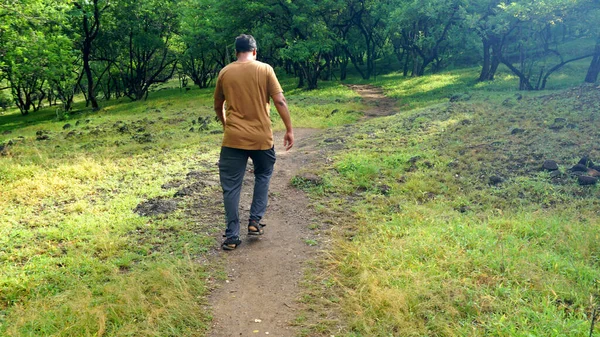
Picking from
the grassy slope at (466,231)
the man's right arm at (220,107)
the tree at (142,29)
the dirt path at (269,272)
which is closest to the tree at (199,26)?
the tree at (142,29)

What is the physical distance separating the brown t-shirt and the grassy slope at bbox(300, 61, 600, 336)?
1.53m

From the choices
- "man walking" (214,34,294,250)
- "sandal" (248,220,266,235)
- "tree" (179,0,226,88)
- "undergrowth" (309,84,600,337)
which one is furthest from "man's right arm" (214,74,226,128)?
"tree" (179,0,226,88)

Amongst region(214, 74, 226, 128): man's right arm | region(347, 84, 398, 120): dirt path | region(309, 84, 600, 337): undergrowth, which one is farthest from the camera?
region(347, 84, 398, 120): dirt path

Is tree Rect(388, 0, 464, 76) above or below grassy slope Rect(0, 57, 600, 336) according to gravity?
above

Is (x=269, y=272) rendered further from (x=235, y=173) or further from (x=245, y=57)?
(x=245, y=57)

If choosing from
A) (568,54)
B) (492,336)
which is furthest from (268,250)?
(568,54)

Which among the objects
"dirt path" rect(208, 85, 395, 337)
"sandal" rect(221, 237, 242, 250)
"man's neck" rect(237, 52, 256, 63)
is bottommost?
"dirt path" rect(208, 85, 395, 337)

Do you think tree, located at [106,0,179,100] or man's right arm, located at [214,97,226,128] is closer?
man's right arm, located at [214,97,226,128]

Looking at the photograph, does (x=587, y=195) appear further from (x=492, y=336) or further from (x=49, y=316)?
(x=49, y=316)

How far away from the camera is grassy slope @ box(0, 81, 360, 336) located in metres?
3.25

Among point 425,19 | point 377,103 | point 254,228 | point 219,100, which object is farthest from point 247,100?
point 425,19

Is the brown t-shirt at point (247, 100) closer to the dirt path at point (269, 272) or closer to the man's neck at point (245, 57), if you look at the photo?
the man's neck at point (245, 57)

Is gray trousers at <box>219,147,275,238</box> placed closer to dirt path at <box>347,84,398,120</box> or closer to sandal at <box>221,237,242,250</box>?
sandal at <box>221,237,242,250</box>

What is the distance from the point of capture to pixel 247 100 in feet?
13.8
